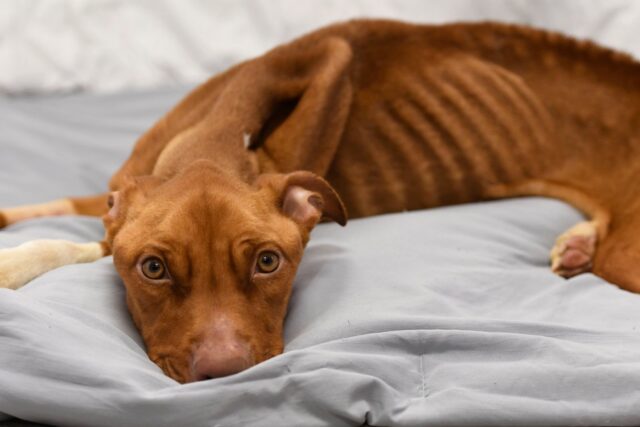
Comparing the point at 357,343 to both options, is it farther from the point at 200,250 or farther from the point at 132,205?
the point at 132,205

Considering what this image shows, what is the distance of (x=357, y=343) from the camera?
89.7 inches

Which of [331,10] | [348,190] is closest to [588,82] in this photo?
[348,190]

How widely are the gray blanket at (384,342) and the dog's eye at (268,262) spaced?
0.20 meters

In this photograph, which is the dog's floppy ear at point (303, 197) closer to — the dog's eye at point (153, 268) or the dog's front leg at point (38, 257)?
the dog's eye at point (153, 268)

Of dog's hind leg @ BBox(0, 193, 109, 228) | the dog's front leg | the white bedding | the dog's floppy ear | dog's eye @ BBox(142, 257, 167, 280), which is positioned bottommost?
the white bedding

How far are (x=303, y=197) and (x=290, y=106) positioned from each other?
0.90 m

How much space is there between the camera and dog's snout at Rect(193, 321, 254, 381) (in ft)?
7.22

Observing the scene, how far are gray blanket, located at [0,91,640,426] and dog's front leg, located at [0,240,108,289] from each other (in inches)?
3.6

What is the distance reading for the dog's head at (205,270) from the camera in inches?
91.2

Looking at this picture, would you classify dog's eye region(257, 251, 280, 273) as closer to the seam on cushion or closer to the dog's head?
the dog's head

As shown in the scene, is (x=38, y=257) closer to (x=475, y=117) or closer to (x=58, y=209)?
(x=58, y=209)

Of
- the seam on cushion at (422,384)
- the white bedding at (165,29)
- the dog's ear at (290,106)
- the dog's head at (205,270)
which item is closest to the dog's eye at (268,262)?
the dog's head at (205,270)

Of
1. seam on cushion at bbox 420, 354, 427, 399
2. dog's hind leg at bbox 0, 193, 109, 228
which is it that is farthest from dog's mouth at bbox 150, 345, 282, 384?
dog's hind leg at bbox 0, 193, 109, 228

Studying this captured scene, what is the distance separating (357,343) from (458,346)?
0.86 feet
